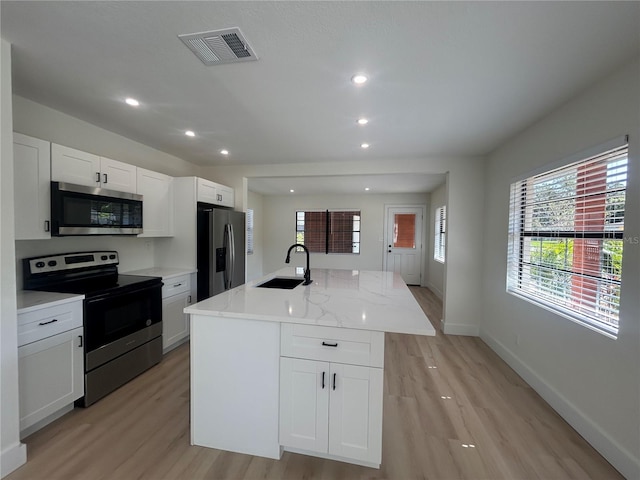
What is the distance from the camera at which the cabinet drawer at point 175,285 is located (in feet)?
9.41

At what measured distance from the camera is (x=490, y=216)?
11.1 feet

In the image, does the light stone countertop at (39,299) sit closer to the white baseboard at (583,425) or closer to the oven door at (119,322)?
the oven door at (119,322)

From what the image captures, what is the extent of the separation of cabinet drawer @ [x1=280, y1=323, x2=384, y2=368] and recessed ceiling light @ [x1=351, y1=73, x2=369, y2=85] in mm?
1559

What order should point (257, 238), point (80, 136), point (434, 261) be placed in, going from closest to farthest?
point (80, 136) < point (434, 261) < point (257, 238)

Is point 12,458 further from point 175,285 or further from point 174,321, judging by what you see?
point 175,285

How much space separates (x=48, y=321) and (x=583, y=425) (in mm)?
3653

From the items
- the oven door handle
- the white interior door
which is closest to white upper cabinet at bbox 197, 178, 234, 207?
the oven door handle

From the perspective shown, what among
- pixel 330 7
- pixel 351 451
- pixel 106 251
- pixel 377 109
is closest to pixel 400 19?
pixel 330 7

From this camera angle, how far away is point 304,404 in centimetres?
156

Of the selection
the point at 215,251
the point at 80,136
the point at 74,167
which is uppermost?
the point at 80,136

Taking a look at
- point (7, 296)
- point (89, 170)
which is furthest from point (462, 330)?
point (89, 170)

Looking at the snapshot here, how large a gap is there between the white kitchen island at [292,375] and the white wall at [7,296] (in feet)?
3.10

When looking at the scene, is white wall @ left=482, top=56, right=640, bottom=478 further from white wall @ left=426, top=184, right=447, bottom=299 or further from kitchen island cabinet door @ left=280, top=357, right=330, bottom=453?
white wall @ left=426, top=184, right=447, bottom=299

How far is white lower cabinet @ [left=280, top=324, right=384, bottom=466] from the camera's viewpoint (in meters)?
1.48
